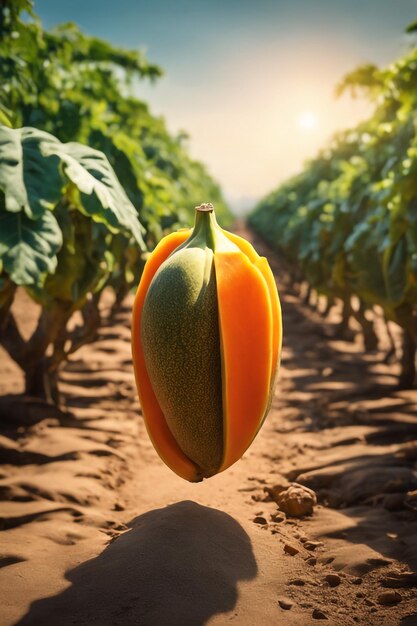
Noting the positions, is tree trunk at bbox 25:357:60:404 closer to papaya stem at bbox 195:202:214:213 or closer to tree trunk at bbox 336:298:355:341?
papaya stem at bbox 195:202:214:213

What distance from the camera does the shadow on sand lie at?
1438 mm

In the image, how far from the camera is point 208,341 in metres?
1.24

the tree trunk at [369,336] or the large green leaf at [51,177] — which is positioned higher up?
the large green leaf at [51,177]

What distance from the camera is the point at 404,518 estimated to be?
92.8 inches

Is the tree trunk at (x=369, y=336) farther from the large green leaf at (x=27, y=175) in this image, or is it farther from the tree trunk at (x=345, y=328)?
the large green leaf at (x=27, y=175)

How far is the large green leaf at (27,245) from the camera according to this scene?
1426mm

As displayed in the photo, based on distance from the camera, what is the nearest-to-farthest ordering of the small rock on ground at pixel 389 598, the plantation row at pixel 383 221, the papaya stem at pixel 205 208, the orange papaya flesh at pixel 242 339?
1. the orange papaya flesh at pixel 242 339
2. the papaya stem at pixel 205 208
3. the small rock on ground at pixel 389 598
4. the plantation row at pixel 383 221

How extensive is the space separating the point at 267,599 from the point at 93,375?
3.52m

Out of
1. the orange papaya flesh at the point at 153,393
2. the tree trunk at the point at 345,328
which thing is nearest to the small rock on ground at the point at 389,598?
the orange papaya flesh at the point at 153,393

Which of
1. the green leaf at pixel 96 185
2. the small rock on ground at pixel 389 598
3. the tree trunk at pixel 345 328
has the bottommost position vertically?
the small rock on ground at pixel 389 598

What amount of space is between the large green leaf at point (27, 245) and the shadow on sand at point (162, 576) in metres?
0.83

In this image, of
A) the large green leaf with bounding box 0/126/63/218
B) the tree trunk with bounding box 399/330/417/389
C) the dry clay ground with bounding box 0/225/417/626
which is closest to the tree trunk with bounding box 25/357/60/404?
the dry clay ground with bounding box 0/225/417/626

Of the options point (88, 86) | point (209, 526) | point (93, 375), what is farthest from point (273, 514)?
point (88, 86)

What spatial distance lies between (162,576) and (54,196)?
3.53 feet
